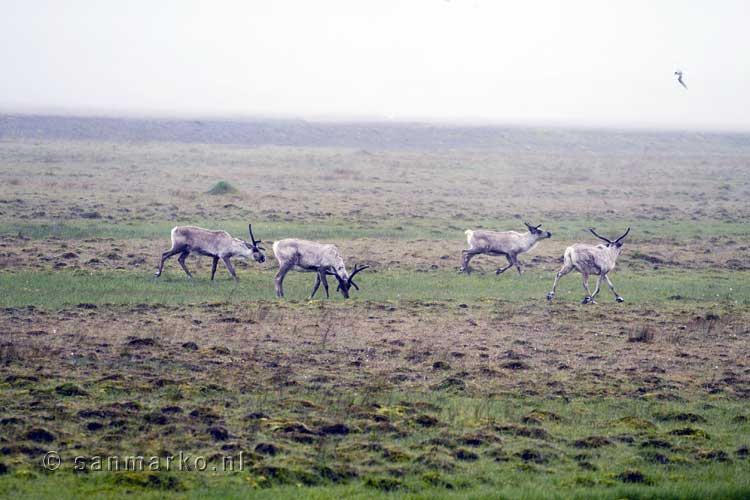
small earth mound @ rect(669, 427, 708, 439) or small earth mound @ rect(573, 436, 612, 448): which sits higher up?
small earth mound @ rect(669, 427, 708, 439)

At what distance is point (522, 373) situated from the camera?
15.7 m

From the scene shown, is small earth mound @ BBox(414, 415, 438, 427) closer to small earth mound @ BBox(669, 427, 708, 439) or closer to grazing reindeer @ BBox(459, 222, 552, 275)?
small earth mound @ BBox(669, 427, 708, 439)

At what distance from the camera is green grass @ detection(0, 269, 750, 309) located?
2112 cm

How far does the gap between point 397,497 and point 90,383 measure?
18.8 feet

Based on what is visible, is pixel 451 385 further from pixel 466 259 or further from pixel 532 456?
pixel 466 259

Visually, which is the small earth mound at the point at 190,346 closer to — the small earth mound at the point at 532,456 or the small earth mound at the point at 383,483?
the small earth mound at the point at 383,483

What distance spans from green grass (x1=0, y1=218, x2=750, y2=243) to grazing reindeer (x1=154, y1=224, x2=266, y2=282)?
629cm

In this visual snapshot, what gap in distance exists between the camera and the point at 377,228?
3400 cm

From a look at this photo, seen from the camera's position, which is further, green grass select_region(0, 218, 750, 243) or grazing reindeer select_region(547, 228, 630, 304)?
green grass select_region(0, 218, 750, 243)

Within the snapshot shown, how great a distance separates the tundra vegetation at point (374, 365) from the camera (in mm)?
11195

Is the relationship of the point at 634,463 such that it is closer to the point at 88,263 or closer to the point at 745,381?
the point at 745,381

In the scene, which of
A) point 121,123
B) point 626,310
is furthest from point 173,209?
point 121,123

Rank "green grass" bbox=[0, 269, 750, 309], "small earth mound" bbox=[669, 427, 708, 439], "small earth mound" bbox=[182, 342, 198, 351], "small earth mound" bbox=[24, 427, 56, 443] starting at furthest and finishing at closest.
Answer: "green grass" bbox=[0, 269, 750, 309], "small earth mound" bbox=[182, 342, 198, 351], "small earth mound" bbox=[669, 427, 708, 439], "small earth mound" bbox=[24, 427, 56, 443]

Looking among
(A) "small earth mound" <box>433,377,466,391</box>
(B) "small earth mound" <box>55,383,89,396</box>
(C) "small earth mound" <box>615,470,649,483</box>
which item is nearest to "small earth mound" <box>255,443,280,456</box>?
(B) "small earth mound" <box>55,383,89,396</box>
